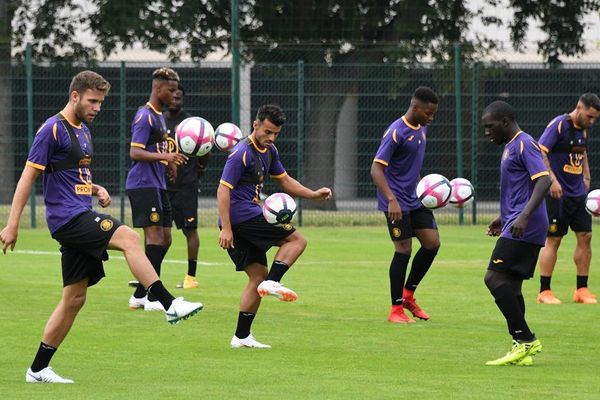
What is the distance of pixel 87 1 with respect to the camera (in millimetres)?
31359

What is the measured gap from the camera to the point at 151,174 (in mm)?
14273

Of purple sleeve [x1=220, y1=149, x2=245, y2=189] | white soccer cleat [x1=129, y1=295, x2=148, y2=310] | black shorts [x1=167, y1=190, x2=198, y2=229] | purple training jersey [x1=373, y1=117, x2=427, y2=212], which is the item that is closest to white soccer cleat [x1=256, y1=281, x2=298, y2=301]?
purple sleeve [x1=220, y1=149, x2=245, y2=189]

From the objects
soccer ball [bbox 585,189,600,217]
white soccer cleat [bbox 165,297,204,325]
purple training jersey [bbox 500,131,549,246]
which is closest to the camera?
white soccer cleat [bbox 165,297,204,325]

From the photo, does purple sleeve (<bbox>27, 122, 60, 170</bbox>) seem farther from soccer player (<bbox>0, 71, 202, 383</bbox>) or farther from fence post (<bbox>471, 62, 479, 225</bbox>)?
fence post (<bbox>471, 62, 479, 225</bbox>)

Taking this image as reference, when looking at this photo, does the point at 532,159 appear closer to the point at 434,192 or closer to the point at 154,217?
the point at 434,192

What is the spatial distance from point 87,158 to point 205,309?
4.61m

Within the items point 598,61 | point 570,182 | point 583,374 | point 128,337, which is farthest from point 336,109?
point 583,374

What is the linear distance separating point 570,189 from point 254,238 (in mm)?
5029

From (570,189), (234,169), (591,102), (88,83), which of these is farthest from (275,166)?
(570,189)

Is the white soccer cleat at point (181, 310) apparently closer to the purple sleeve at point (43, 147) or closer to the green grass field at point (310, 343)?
the green grass field at point (310, 343)

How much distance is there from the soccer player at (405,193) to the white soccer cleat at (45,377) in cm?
439

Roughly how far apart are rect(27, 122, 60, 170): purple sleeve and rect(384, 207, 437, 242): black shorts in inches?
179

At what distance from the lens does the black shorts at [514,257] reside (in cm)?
1050

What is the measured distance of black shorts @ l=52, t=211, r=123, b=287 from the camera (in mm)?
9297
